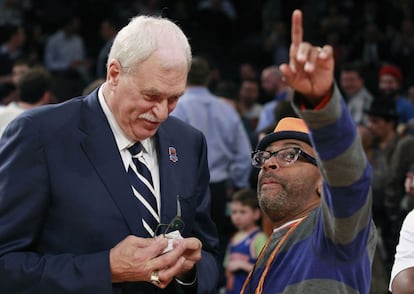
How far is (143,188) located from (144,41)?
561 mm

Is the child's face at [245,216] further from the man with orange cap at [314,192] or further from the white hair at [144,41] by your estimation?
the white hair at [144,41]

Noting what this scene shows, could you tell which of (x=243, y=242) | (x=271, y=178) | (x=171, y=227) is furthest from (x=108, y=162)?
(x=243, y=242)

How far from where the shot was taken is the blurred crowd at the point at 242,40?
39.1 feet

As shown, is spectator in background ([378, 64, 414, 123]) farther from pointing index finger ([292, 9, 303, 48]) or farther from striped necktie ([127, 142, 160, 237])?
pointing index finger ([292, 9, 303, 48])

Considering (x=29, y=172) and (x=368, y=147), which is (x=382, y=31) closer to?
(x=368, y=147)

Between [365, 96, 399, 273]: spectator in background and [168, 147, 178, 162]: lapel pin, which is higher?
[168, 147, 178, 162]: lapel pin

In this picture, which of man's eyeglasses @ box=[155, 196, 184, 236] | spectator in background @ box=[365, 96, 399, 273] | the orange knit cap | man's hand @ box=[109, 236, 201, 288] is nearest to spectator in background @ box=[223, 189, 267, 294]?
spectator in background @ box=[365, 96, 399, 273]

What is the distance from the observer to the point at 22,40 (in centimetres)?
1425

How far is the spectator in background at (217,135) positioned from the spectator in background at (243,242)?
83 cm

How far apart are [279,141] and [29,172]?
1033mm

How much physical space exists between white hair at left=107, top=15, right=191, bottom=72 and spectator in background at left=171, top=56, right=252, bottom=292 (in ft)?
14.0

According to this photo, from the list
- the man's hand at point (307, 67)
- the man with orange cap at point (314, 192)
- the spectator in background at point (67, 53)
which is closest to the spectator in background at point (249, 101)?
the spectator in background at point (67, 53)

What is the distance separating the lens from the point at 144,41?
3338mm

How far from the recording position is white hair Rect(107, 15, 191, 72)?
3.33 m
